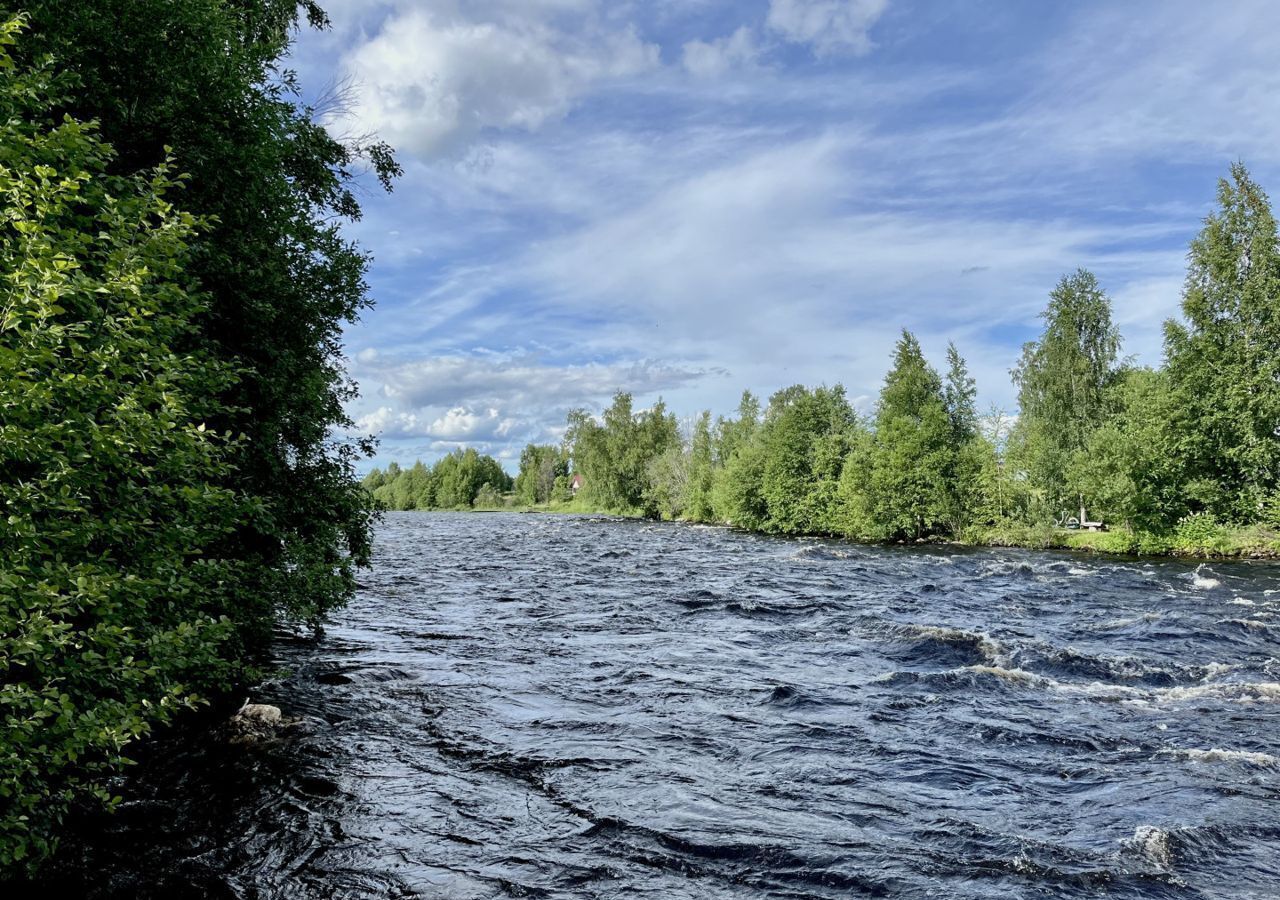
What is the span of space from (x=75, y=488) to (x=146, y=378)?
1.55 m

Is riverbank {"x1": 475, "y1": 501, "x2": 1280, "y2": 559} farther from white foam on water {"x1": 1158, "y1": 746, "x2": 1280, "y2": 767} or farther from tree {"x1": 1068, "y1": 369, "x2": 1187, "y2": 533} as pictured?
white foam on water {"x1": 1158, "y1": 746, "x2": 1280, "y2": 767}

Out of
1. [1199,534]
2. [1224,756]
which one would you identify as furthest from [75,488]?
[1199,534]

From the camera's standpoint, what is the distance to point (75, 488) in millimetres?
6664

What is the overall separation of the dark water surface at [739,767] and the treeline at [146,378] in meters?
1.87

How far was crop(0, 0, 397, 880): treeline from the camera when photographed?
6.02 metres

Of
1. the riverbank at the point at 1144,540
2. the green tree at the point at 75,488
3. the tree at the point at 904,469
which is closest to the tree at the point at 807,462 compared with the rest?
the tree at the point at 904,469

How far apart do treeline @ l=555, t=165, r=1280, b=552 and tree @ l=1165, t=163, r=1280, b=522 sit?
0.30 feet

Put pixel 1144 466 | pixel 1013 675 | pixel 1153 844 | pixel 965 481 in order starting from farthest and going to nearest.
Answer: pixel 965 481, pixel 1144 466, pixel 1013 675, pixel 1153 844

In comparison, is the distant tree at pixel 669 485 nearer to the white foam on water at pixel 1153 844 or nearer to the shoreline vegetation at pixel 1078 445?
the shoreline vegetation at pixel 1078 445

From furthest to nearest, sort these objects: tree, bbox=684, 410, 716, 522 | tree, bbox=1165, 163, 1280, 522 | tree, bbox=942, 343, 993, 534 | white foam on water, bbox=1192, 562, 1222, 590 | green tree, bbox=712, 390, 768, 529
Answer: tree, bbox=684, 410, 716, 522, green tree, bbox=712, 390, 768, 529, tree, bbox=942, 343, 993, 534, tree, bbox=1165, 163, 1280, 522, white foam on water, bbox=1192, 562, 1222, 590

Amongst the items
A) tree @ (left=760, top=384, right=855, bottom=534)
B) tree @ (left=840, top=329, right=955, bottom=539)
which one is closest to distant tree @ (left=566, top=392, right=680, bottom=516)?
tree @ (left=760, top=384, right=855, bottom=534)

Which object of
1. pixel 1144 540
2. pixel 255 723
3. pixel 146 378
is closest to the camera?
pixel 146 378

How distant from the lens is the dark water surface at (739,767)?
8.22 meters

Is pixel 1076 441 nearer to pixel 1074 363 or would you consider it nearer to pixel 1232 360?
pixel 1074 363
